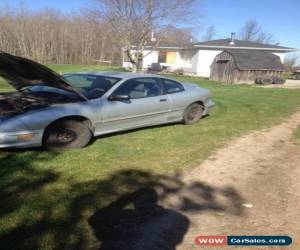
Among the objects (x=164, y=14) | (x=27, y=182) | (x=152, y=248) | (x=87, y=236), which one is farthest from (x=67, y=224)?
(x=164, y=14)

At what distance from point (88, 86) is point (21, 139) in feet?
6.14

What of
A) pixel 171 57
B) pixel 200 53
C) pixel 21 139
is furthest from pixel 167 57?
pixel 21 139

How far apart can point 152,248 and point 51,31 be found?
4973cm

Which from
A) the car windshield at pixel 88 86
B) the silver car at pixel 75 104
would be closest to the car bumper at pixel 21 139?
the silver car at pixel 75 104

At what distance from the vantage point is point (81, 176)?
429 cm

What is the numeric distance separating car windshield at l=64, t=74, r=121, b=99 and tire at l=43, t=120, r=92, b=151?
681 millimetres

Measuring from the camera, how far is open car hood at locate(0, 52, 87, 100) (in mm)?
5004

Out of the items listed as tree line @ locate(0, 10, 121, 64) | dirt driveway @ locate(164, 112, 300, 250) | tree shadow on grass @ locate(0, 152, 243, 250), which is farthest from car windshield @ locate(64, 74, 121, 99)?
tree line @ locate(0, 10, 121, 64)

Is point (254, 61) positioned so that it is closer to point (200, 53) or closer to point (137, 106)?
point (200, 53)

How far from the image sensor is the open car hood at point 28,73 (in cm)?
500

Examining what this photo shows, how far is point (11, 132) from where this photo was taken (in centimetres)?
468

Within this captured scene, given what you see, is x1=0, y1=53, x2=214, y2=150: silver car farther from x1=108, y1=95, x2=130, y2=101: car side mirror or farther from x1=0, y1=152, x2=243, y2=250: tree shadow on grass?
x1=0, y1=152, x2=243, y2=250: tree shadow on grass

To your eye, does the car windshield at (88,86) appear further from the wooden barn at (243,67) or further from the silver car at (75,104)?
the wooden barn at (243,67)

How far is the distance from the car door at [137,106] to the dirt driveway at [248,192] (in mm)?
1724
